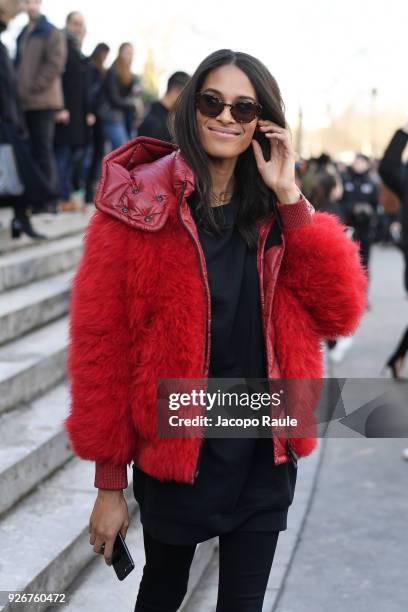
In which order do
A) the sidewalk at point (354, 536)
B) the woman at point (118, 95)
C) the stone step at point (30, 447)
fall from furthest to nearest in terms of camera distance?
the woman at point (118, 95), the sidewalk at point (354, 536), the stone step at point (30, 447)

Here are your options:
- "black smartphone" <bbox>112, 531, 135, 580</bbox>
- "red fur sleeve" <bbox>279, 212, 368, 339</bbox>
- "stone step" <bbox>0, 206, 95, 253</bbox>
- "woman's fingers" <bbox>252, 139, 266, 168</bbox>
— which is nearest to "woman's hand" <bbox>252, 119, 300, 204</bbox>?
"woman's fingers" <bbox>252, 139, 266, 168</bbox>

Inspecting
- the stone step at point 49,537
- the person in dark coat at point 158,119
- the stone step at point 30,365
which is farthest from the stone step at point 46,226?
the stone step at point 49,537

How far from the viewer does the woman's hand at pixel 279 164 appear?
258 cm

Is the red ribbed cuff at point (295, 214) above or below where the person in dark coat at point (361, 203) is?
above

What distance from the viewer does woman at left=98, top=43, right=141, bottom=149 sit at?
1062cm

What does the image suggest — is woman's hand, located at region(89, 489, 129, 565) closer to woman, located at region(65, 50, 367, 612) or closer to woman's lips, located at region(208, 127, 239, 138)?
woman, located at region(65, 50, 367, 612)

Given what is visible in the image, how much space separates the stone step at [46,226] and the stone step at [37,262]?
0.05 m

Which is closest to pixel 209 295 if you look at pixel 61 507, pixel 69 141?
pixel 61 507

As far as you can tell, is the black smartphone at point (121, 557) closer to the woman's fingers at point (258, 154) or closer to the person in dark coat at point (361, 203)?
the woman's fingers at point (258, 154)

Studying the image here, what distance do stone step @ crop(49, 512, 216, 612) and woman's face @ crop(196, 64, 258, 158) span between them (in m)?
1.88

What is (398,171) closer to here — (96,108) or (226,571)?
(96,108)

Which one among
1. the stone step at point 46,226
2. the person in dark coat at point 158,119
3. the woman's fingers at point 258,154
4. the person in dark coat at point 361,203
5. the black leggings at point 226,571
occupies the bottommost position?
the person in dark coat at point 361,203

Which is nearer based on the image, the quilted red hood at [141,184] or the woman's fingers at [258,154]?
the quilted red hood at [141,184]

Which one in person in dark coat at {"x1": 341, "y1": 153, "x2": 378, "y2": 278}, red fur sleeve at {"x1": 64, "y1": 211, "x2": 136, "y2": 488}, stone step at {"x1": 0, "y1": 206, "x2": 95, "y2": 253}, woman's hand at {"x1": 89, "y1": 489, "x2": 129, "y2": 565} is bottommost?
person in dark coat at {"x1": 341, "y1": 153, "x2": 378, "y2": 278}
